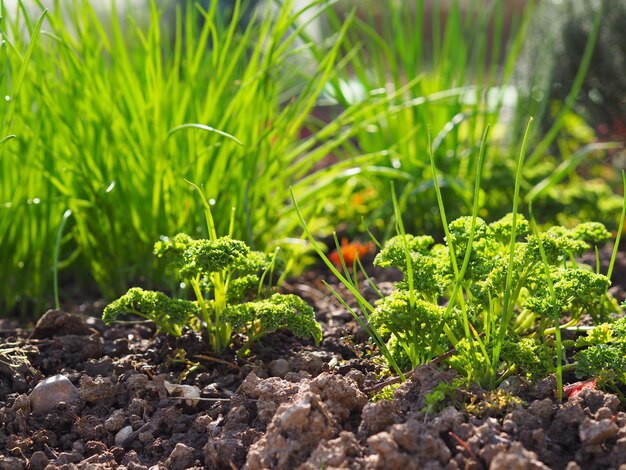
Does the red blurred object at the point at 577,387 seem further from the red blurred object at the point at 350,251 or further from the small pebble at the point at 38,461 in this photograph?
the red blurred object at the point at 350,251

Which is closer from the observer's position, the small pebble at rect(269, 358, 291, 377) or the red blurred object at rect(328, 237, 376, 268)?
the small pebble at rect(269, 358, 291, 377)

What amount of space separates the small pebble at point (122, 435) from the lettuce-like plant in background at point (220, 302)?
26 cm

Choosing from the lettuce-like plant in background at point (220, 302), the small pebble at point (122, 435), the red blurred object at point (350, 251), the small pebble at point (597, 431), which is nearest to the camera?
the small pebble at point (597, 431)

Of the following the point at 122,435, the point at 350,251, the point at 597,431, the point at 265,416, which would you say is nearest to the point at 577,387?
the point at 597,431

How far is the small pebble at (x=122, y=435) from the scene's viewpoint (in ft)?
5.69

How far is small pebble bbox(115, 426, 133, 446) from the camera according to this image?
173 cm

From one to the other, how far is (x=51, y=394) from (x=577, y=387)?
46.1 inches

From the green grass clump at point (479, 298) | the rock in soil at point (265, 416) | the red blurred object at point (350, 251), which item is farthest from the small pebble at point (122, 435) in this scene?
the red blurred object at point (350, 251)

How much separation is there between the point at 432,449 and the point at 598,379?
1.49ft

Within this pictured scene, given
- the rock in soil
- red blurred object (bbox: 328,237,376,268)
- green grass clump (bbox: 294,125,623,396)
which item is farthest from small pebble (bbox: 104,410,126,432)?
red blurred object (bbox: 328,237,376,268)

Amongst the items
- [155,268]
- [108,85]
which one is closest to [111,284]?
[155,268]

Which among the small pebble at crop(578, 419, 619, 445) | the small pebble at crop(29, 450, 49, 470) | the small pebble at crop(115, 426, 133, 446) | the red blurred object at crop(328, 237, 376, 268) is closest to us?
the small pebble at crop(578, 419, 619, 445)

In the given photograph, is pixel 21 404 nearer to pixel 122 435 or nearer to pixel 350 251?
pixel 122 435

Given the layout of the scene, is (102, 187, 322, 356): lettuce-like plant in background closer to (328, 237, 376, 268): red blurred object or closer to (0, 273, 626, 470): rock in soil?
(0, 273, 626, 470): rock in soil
